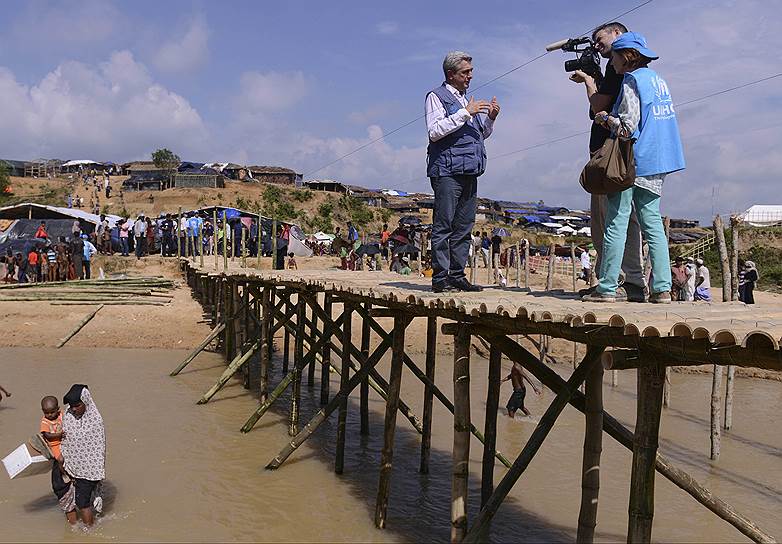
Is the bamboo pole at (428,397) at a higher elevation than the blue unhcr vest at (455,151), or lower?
lower

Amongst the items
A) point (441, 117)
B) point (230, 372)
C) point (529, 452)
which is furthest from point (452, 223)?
point (230, 372)

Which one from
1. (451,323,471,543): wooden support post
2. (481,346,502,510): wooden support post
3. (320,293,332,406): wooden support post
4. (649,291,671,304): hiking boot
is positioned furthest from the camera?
(320,293,332,406): wooden support post

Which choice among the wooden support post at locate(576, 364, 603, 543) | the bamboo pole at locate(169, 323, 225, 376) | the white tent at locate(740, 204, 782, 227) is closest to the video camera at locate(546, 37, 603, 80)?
the wooden support post at locate(576, 364, 603, 543)

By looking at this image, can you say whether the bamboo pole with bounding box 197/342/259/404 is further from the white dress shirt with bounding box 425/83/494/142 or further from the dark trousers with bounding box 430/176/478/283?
the white dress shirt with bounding box 425/83/494/142

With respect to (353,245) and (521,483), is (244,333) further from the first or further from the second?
(353,245)

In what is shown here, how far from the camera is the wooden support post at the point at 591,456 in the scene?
4.80 meters

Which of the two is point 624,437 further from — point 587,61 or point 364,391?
point 364,391

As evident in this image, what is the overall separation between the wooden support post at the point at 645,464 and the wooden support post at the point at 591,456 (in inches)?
26.0

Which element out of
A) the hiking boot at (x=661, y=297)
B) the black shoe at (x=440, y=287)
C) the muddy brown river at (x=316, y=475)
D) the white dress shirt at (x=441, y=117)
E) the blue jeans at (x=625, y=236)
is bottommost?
the muddy brown river at (x=316, y=475)

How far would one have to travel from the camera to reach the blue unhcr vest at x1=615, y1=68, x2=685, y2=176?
16.0ft

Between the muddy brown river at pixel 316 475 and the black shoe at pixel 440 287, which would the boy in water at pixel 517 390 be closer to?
the muddy brown river at pixel 316 475

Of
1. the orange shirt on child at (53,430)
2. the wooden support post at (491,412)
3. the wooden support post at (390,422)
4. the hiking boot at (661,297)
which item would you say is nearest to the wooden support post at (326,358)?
the wooden support post at (390,422)

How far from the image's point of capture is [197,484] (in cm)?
841

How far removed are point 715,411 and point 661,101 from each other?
635cm
